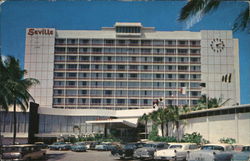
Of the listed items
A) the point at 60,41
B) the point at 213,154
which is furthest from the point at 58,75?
the point at 213,154

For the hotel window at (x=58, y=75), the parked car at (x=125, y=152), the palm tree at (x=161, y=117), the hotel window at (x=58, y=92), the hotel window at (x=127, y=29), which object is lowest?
the parked car at (x=125, y=152)

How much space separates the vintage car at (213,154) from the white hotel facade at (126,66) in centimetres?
6662

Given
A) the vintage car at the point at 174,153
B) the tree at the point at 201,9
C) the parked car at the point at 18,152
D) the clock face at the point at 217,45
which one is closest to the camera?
the tree at the point at 201,9

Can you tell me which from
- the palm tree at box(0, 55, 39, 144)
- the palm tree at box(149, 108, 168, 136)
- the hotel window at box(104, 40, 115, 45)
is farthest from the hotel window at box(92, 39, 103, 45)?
the palm tree at box(0, 55, 39, 144)

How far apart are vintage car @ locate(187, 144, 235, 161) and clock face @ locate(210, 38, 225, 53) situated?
70296 millimetres

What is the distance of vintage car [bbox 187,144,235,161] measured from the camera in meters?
18.5

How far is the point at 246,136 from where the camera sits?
30703 mm

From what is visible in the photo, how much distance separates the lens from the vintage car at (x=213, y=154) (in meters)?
18.5

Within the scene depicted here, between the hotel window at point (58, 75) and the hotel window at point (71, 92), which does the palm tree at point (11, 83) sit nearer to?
the hotel window at point (71, 92)

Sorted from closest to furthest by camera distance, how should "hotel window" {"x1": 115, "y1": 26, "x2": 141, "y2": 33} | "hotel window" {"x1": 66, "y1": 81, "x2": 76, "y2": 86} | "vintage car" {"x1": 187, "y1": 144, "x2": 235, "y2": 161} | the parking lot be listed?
"vintage car" {"x1": 187, "y1": 144, "x2": 235, "y2": 161}
the parking lot
"hotel window" {"x1": 66, "y1": 81, "x2": 76, "y2": 86}
"hotel window" {"x1": 115, "y1": 26, "x2": 141, "y2": 33}

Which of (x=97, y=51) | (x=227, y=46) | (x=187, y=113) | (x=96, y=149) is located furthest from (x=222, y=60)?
(x=96, y=149)

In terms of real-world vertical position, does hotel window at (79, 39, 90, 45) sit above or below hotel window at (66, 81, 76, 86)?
above

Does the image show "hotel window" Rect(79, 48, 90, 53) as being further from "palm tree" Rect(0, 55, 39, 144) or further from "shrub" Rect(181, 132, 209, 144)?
"shrub" Rect(181, 132, 209, 144)

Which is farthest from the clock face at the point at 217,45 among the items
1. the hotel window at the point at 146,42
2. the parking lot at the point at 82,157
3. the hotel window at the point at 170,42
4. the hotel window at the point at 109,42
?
the parking lot at the point at 82,157
